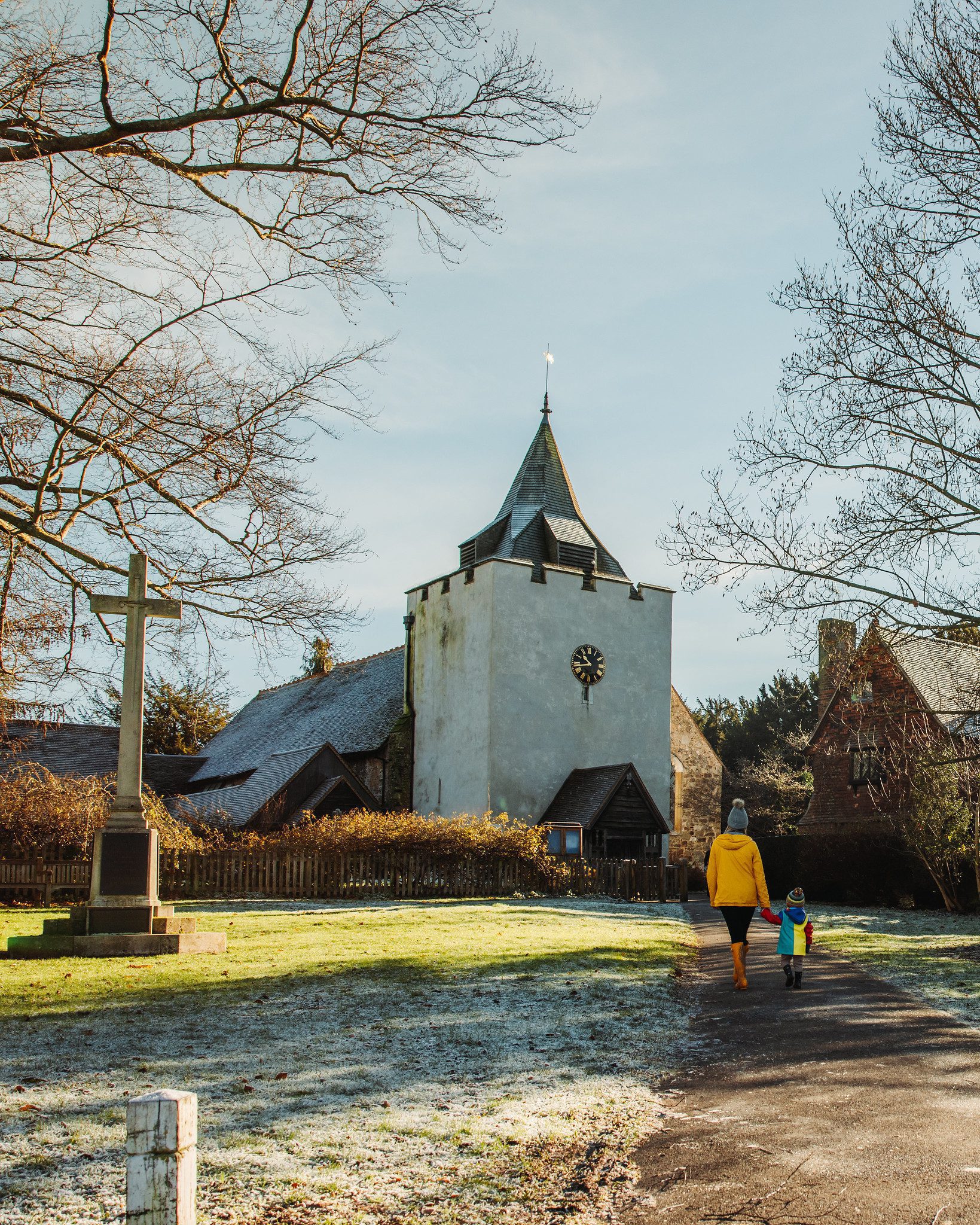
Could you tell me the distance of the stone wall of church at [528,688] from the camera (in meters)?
→ 33.2

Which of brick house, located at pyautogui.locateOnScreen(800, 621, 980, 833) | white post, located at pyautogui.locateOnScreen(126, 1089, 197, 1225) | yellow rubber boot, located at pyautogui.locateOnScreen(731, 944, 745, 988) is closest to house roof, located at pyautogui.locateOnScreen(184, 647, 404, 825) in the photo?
brick house, located at pyautogui.locateOnScreen(800, 621, 980, 833)

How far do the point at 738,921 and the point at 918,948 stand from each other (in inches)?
241

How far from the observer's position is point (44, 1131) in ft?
16.6

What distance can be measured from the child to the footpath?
0.85m

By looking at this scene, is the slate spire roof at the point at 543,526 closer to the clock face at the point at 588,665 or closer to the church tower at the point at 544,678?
the church tower at the point at 544,678

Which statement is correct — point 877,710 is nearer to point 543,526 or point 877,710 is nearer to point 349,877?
point 349,877

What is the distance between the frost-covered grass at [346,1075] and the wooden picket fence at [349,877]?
1151 centimetres

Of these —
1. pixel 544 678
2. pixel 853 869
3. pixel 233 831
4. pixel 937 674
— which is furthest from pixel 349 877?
pixel 937 674

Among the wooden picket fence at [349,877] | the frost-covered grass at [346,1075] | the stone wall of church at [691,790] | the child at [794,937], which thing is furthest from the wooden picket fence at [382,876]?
the child at [794,937]

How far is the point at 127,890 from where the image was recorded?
1198 centimetres

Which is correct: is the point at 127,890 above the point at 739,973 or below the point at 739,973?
above

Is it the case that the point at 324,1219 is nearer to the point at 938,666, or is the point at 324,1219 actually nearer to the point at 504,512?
the point at 938,666

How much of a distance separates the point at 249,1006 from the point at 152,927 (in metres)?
4.10

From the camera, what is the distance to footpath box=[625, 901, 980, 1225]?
14.1ft
